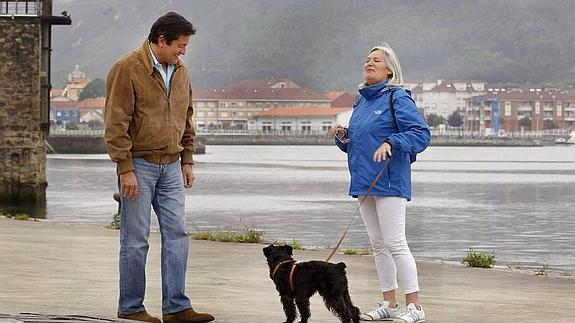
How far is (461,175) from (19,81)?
4476 cm

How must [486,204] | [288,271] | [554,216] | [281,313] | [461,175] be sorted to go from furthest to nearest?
[461,175]
[486,204]
[554,216]
[281,313]
[288,271]

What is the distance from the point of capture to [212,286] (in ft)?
29.7

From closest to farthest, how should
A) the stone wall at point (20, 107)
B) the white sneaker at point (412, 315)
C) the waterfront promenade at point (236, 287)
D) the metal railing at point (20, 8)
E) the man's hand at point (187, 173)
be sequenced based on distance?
the white sneaker at point (412, 315) < the man's hand at point (187, 173) < the waterfront promenade at point (236, 287) < the stone wall at point (20, 107) < the metal railing at point (20, 8)

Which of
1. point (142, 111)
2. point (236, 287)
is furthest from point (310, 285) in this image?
point (236, 287)

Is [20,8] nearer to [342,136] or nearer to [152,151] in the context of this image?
[342,136]

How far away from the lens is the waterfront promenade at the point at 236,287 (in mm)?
7617

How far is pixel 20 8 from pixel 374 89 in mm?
34947

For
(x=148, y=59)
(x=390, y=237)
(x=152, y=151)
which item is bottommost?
(x=390, y=237)

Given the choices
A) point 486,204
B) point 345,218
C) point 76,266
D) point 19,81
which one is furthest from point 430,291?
point 486,204

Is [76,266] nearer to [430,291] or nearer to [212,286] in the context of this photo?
[212,286]

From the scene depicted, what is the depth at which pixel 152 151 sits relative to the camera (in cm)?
686

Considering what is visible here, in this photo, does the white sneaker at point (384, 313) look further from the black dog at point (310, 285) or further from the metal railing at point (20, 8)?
the metal railing at point (20, 8)

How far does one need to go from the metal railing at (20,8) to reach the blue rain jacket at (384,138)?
3411 cm

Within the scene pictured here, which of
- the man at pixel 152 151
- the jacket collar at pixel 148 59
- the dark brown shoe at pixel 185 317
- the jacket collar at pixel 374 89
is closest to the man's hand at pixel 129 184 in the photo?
the man at pixel 152 151
